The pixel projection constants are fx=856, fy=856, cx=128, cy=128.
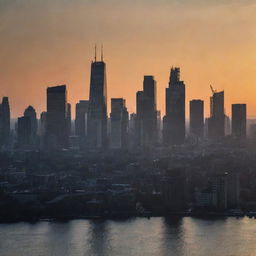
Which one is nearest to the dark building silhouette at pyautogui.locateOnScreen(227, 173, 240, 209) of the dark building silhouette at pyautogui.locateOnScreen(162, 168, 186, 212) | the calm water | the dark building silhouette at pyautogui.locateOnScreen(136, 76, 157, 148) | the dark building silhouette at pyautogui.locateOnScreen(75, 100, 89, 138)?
the dark building silhouette at pyautogui.locateOnScreen(162, 168, 186, 212)

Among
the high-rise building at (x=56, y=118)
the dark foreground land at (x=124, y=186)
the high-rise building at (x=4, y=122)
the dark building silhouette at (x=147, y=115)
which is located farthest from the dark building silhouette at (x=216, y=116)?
the high-rise building at (x=4, y=122)

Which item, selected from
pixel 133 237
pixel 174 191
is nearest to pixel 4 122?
pixel 174 191

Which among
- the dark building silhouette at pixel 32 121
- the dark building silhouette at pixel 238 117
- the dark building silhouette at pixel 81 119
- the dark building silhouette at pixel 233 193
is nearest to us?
the dark building silhouette at pixel 233 193

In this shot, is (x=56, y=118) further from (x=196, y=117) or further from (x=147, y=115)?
(x=196, y=117)

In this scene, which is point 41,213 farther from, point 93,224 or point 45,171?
point 45,171

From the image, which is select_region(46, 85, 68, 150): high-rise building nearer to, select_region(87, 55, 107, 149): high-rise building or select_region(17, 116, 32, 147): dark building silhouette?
select_region(87, 55, 107, 149): high-rise building

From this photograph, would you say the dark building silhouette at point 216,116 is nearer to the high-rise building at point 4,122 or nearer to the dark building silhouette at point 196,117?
the dark building silhouette at point 196,117
